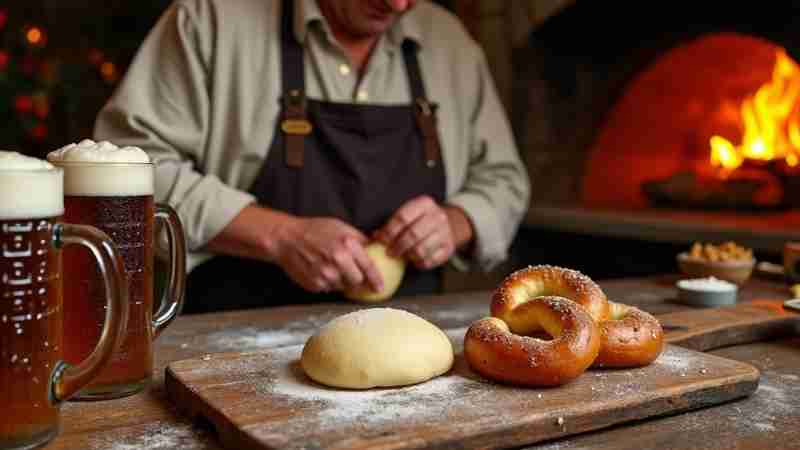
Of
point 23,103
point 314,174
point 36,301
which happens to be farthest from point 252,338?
point 23,103

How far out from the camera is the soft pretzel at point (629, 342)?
0.73 metres

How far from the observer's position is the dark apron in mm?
1510

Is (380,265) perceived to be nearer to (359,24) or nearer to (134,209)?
(359,24)

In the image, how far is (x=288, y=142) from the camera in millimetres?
1498

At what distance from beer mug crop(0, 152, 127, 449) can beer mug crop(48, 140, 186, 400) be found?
0.08 m

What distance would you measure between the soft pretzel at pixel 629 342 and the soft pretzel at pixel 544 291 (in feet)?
0.09

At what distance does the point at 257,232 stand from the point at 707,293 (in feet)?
2.51

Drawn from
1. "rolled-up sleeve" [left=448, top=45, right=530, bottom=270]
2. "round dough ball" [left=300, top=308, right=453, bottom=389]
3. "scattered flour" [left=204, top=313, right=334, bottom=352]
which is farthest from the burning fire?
"round dough ball" [left=300, top=308, right=453, bottom=389]

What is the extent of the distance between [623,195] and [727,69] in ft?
2.08

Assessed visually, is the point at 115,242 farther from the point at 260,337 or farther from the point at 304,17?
the point at 304,17

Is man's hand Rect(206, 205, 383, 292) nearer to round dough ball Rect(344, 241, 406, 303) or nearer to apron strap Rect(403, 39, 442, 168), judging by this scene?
round dough ball Rect(344, 241, 406, 303)

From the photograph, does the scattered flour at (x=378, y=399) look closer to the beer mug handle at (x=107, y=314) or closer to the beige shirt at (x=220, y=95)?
the beer mug handle at (x=107, y=314)

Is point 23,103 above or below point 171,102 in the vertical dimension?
below

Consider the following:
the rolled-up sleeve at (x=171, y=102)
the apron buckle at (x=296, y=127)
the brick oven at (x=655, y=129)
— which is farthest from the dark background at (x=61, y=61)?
the apron buckle at (x=296, y=127)
